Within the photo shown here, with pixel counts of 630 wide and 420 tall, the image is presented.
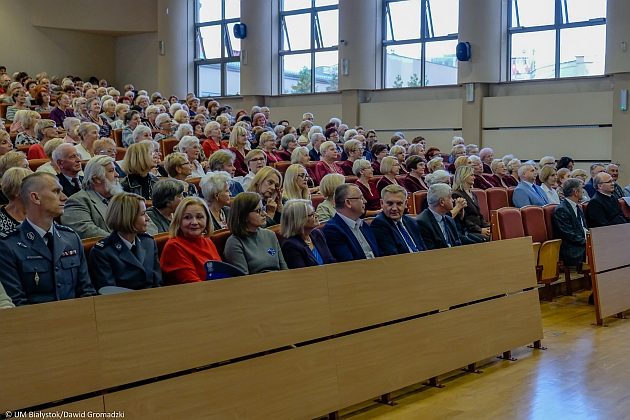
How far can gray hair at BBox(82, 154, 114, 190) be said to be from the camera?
13.2 ft

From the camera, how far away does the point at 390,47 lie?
1282 cm

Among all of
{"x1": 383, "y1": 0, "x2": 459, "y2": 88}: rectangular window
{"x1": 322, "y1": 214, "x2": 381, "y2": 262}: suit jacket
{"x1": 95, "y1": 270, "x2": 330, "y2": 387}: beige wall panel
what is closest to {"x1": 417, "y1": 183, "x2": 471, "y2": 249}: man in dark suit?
{"x1": 322, "y1": 214, "x2": 381, "y2": 262}: suit jacket

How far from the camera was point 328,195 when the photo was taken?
16.9 ft

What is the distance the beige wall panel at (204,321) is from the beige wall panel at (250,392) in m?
0.05

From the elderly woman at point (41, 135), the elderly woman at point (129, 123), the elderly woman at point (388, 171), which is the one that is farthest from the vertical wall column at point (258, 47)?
the elderly woman at point (41, 135)

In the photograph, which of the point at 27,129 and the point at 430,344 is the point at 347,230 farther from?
the point at 27,129

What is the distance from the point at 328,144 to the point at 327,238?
3197 millimetres

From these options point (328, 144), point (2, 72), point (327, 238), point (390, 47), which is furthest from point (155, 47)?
point (327, 238)

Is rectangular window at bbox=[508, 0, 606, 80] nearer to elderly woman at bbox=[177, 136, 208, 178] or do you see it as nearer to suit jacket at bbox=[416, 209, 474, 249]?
elderly woman at bbox=[177, 136, 208, 178]

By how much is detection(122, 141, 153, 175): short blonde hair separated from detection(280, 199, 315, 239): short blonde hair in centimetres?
134

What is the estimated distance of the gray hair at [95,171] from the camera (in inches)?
159

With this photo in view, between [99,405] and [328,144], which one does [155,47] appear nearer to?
[328,144]

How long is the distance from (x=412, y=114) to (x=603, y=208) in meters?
5.97

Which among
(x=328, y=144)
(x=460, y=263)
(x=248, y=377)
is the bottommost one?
(x=248, y=377)
